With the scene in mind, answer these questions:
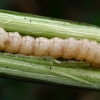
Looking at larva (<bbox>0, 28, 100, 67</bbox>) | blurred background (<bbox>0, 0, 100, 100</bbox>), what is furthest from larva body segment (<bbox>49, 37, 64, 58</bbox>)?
blurred background (<bbox>0, 0, 100, 100</bbox>)

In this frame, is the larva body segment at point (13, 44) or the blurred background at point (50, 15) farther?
the blurred background at point (50, 15)

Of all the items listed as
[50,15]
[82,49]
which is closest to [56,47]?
[82,49]

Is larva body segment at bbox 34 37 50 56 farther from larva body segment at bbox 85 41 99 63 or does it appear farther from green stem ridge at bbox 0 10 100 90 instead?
larva body segment at bbox 85 41 99 63

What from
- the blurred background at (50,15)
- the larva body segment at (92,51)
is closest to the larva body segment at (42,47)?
the larva body segment at (92,51)

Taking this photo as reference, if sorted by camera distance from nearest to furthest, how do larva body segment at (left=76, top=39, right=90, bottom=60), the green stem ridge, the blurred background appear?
the green stem ridge
larva body segment at (left=76, top=39, right=90, bottom=60)
the blurred background

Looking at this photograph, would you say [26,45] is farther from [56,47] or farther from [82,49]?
Answer: [82,49]

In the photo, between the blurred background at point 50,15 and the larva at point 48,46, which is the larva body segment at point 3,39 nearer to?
the larva at point 48,46

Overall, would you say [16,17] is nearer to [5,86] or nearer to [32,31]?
[32,31]
